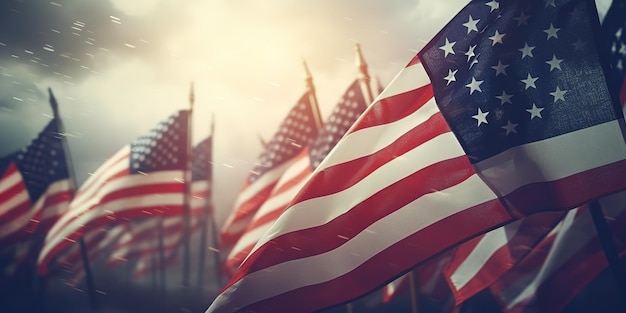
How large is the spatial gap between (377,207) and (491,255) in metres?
2.08

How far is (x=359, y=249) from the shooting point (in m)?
2.41

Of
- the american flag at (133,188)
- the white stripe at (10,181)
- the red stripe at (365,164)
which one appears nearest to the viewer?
the red stripe at (365,164)

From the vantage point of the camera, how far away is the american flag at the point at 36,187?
7.47 meters

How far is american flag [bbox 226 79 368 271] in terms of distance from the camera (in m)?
5.77

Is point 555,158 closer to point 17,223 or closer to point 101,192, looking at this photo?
point 101,192

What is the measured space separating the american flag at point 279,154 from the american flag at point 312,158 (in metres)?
0.71

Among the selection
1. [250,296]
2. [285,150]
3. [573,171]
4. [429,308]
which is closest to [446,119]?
[573,171]

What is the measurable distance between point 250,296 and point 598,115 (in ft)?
6.35

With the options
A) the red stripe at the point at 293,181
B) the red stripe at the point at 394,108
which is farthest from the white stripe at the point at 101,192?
the red stripe at the point at 394,108

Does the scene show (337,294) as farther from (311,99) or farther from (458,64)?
(311,99)

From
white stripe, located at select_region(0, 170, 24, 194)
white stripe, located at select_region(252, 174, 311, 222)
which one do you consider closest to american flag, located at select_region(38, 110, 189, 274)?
white stripe, located at select_region(0, 170, 24, 194)

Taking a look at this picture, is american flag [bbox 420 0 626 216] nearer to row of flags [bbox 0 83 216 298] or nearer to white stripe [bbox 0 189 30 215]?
row of flags [bbox 0 83 216 298]

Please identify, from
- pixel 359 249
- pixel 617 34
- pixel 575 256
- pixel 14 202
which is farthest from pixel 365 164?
pixel 14 202

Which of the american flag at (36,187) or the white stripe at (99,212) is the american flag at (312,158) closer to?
the white stripe at (99,212)
